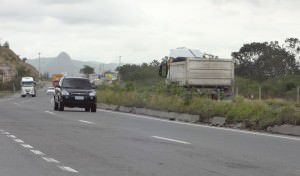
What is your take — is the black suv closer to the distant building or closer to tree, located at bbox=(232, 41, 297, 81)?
tree, located at bbox=(232, 41, 297, 81)

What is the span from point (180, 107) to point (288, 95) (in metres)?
22.7

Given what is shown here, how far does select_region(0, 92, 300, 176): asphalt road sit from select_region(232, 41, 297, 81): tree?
5612 cm

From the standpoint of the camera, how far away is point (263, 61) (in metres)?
78.5

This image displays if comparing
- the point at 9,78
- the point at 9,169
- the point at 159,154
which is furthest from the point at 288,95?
the point at 9,78

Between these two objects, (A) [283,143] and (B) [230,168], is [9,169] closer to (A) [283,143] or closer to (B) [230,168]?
(B) [230,168]

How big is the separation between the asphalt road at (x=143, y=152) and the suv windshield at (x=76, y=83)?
1494 centimetres

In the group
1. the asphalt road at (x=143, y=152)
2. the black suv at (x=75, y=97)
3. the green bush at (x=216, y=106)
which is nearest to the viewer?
the asphalt road at (x=143, y=152)

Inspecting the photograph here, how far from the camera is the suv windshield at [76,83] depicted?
116 feet

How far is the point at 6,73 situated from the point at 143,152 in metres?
150

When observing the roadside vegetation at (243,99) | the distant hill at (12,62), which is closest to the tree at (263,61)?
the roadside vegetation at (243,99)

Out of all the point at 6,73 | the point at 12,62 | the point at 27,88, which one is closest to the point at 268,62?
the point at 27,88

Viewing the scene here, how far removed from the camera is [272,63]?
249 feet

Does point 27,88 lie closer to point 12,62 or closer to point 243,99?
point 243,99

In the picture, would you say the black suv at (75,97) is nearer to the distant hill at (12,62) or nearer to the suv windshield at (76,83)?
the suv windshield at (76,83)
